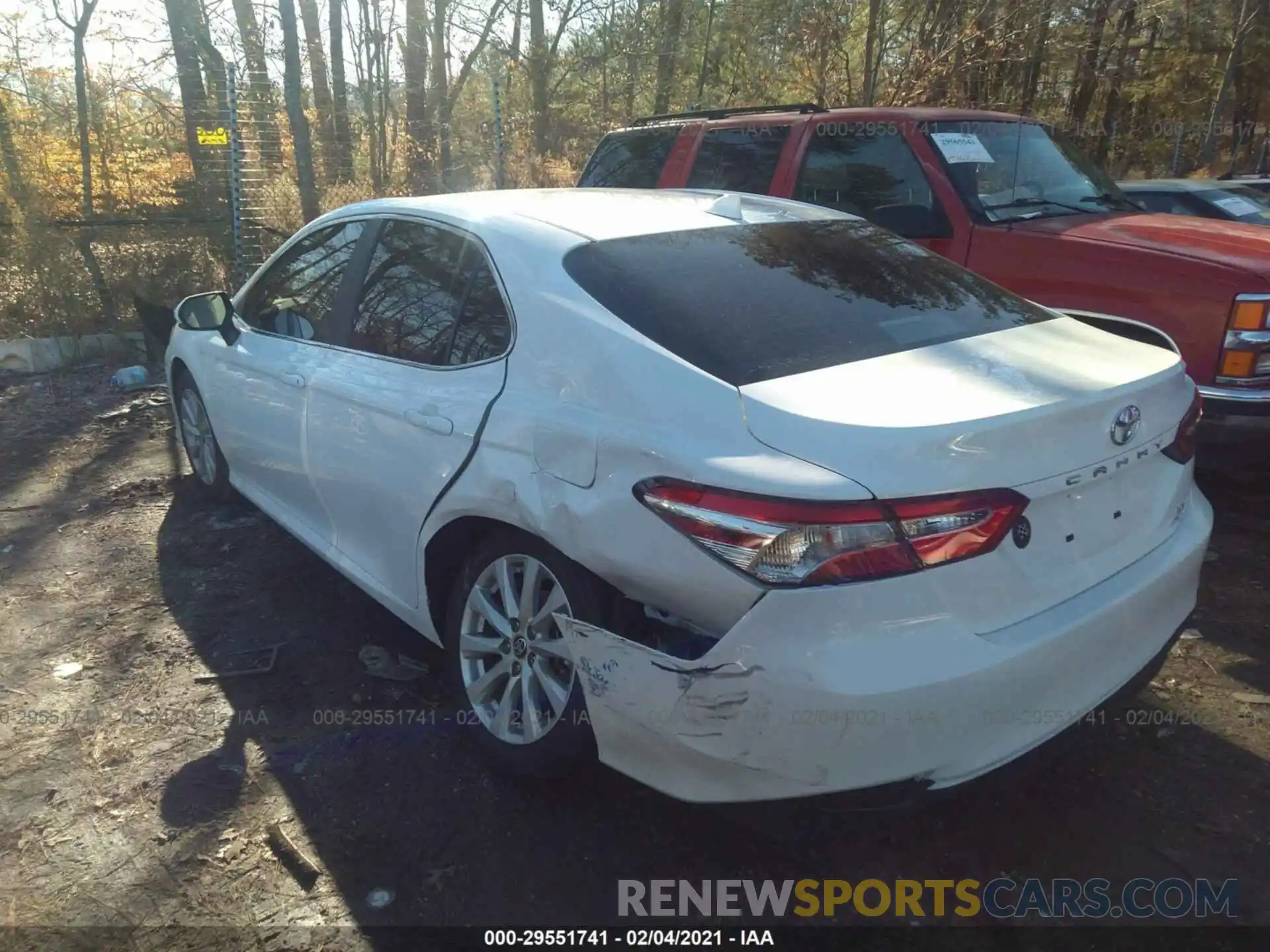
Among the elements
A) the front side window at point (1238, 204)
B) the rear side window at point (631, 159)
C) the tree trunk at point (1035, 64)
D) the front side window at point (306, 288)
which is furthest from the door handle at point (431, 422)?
the tree trunk at point (1035, 64)

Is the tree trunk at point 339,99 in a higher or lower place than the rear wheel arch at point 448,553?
higher

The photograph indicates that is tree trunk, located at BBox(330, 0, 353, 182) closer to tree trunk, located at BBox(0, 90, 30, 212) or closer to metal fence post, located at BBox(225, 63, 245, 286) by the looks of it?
metal fence post, located at BBox(225, 63, 245, 286)

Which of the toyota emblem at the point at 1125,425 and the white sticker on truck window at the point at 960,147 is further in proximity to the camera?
the white sticker on truck window at the point at 960,147

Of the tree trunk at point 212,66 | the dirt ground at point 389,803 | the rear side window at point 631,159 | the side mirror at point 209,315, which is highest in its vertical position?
the tree trunk at point 212,66

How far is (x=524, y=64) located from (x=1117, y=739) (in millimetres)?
18779

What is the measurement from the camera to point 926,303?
2848mm

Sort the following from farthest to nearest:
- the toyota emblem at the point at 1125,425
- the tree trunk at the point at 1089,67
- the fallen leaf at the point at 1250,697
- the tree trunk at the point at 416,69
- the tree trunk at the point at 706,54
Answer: the tree trunk at the point at 706,54, the tree trunk at the point at 1089,67, the tree trunk at the point at 416,69, the fallen leaf at the point at 1250,697, the toyota emblem at the point at 1125,425

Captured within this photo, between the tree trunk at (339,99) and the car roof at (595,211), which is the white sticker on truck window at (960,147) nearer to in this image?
the car roof at (595,211)

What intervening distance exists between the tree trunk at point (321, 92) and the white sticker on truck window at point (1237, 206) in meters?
9.33

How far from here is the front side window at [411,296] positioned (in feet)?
9.93

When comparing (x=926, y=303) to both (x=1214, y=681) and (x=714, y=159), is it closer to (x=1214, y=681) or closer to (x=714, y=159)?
(x=1214, y=681)

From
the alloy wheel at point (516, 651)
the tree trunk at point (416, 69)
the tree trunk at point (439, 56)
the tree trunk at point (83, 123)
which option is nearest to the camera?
the alloy wheel at point (516, 651)

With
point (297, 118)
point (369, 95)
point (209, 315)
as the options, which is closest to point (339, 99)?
point (369, 95)

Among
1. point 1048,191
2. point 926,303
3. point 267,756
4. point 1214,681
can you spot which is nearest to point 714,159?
point 1048,191
